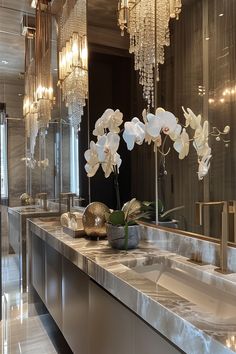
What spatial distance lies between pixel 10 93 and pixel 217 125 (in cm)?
379

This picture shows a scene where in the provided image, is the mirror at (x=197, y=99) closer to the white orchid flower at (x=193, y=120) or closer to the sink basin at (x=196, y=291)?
the white orchid flower at (x=193, y=120)

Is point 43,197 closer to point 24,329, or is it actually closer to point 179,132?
point 24,329

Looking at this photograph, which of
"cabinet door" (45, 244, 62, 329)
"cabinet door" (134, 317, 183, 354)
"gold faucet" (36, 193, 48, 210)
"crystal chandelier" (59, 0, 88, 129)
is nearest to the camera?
"cabinet door" (134, 317, 183, 354)

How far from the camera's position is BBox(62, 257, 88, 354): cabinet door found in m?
1.62

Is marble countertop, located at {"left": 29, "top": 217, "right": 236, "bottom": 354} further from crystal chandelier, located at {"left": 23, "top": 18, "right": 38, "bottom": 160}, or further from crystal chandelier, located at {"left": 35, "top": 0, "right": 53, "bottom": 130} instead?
crystal chandelier, located at {"left": 23, "top": 18, "right": 38, "bottom": 160}

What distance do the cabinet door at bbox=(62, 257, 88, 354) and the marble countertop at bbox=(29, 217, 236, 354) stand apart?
9 cm

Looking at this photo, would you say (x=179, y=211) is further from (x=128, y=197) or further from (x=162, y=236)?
(x=128, y=197)

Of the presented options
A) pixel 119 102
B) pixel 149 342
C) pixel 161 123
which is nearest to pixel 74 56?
pixel 119 102

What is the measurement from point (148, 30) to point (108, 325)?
1733mm

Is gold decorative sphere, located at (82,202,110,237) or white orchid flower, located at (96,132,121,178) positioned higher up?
white orchid flower, located at (96,132,121,178)

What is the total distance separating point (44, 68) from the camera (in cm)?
369

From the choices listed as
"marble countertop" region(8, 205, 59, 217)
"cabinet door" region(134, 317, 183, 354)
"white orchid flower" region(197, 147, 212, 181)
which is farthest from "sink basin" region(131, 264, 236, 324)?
"marble countertop" region(8, 205, 59, 217)

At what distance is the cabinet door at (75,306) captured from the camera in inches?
63.9

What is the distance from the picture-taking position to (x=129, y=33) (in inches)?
86.0
